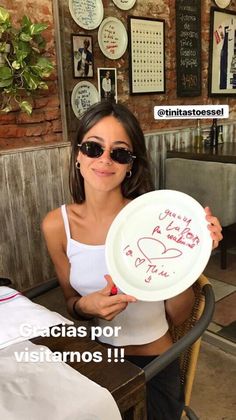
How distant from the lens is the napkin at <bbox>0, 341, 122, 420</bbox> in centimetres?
64

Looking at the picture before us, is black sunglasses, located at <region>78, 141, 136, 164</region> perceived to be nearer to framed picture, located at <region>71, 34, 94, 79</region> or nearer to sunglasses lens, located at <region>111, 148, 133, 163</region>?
sunglasses lens, located at <region>111, 148, 133, 163</region>

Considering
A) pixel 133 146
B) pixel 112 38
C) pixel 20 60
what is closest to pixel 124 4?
pixel 112 38

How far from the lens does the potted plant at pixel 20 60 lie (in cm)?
238

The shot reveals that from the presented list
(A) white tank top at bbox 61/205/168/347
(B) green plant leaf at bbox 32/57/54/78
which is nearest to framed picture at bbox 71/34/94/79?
(B) green plant leaf at bbox 32/57/54/78

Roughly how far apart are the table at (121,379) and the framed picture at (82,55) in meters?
2.63

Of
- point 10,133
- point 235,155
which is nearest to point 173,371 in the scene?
point 10,133

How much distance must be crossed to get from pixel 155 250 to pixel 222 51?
12.2 ft

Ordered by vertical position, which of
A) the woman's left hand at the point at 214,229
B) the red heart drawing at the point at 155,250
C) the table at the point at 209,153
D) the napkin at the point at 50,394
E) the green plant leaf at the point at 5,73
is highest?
the green plant leaf at the point at 5,73

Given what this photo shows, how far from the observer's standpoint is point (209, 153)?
343 cm

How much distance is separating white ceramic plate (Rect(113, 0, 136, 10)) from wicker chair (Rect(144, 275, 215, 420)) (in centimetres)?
273

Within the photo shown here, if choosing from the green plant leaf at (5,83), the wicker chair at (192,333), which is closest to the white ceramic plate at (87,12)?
the green plant leaf at (5,83)

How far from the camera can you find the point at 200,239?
975mm

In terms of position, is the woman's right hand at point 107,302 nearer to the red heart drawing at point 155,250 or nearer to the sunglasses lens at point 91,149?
the red heart drawing at point 155,250

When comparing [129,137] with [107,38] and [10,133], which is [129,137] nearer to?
[10,133]
